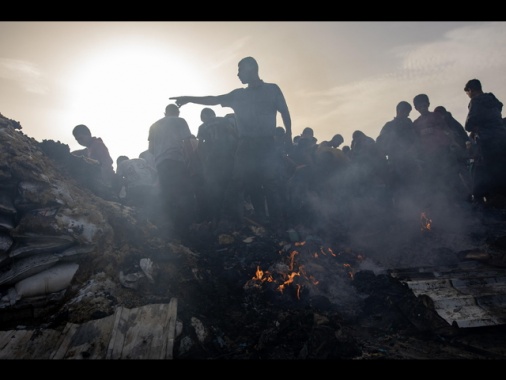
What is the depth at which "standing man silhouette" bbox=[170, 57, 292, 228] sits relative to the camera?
5.96 m

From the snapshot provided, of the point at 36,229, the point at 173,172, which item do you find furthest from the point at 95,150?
the point at 36,229

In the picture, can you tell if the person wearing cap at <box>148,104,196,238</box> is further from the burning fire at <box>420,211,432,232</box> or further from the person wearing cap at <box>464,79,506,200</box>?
the person wearing cap at <box>464,79,506,200</box>

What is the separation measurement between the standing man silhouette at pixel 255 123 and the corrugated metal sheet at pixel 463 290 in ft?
10.1

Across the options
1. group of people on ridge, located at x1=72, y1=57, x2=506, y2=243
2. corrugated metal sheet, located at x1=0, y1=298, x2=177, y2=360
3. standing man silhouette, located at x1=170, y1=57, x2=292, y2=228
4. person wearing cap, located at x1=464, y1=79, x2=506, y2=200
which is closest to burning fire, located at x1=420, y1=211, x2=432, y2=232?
group of people on ridge, located at x1=72, y1=57, x2=506, y2=243

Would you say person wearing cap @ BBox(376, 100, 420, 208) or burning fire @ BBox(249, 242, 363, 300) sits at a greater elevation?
person wearing cap @ BBox(376, 100, 420, 208)

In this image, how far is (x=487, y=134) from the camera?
245 inches

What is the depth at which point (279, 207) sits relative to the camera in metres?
6.51

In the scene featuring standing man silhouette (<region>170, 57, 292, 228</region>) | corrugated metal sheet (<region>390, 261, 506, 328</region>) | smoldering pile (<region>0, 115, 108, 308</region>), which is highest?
standing man silhouette (<region>170, 57, 292, 228</region>)

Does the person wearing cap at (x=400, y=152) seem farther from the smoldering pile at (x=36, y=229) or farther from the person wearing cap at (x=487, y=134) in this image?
the smoldering pile at (x=36, y=229)

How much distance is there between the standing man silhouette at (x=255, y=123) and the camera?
19.5ft

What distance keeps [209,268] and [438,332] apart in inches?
138

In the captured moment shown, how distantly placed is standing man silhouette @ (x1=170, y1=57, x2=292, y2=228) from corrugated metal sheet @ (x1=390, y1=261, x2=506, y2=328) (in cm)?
308

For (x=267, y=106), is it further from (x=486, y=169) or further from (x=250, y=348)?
(x=486, y=169)

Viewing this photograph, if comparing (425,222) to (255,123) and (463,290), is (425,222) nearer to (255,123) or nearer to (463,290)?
(463,290)
